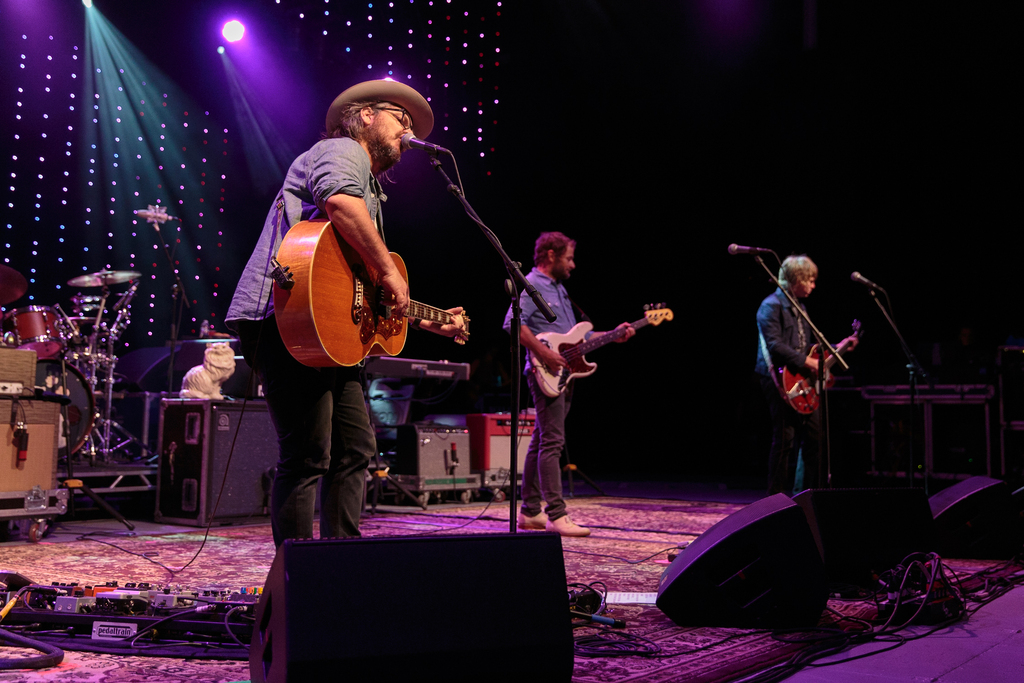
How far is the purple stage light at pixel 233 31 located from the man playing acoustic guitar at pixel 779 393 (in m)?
7.13

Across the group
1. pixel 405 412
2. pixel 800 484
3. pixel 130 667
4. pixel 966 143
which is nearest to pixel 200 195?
pixel 405 412

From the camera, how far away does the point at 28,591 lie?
2668mm

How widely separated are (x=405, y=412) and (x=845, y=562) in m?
5.89

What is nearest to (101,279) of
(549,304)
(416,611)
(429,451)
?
(429,451)

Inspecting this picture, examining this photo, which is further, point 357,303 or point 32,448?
point 32,448

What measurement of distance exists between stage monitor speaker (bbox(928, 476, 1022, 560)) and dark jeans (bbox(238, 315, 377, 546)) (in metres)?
3.08

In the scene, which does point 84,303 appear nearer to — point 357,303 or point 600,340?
point 600,340

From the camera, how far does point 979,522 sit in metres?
4.25

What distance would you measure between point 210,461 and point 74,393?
1.70 metres

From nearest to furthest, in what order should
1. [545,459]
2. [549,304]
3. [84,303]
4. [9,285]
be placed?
1. [545,459]
2. [549,304]
3. [9,285]
4. [84,303]

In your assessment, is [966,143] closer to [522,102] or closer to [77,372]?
[522,102]

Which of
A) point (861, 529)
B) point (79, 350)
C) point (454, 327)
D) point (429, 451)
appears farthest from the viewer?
point (429, 451)

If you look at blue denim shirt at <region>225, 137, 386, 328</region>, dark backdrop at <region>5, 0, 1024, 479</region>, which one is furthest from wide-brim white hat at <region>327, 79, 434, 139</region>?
dark backdrop at <region>5, 0, 1024, 479</region>

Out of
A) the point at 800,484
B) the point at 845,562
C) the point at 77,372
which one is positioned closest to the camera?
the point at 845,562
